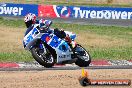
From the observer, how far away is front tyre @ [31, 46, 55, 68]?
45.5ft

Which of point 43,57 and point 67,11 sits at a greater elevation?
point 43,57

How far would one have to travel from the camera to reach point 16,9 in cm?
3800

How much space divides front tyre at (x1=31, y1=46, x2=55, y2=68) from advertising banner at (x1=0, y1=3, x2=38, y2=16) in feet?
77.9

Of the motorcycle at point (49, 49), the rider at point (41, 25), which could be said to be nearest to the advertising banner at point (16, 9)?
the rider at point (41, 25)

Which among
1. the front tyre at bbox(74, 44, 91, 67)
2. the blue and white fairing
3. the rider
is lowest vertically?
the front tyre at bbox(74, 44, 91, 67)

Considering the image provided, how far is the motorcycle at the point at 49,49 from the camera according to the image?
13930 mm

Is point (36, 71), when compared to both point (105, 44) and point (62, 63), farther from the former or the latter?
point (105, 44)

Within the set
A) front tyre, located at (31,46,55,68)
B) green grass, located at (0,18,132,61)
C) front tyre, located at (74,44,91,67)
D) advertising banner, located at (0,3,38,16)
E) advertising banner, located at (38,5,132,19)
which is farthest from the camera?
advertising banner, located at (0,3,38,16)

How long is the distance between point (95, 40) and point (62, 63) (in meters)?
12.4

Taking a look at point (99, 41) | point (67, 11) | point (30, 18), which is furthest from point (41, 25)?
point (67, 11)

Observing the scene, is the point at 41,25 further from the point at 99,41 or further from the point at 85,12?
the point at 85,12

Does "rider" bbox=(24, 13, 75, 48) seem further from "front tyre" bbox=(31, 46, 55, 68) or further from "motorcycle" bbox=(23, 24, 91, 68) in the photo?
"front tyre" bbox=(31, 46, 55, 68)

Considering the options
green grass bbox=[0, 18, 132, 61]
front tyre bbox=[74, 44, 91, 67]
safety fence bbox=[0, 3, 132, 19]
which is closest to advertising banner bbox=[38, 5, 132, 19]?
safety fence bbox=[0, 3, 132, 19]

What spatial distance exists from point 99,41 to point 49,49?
12.3 m
